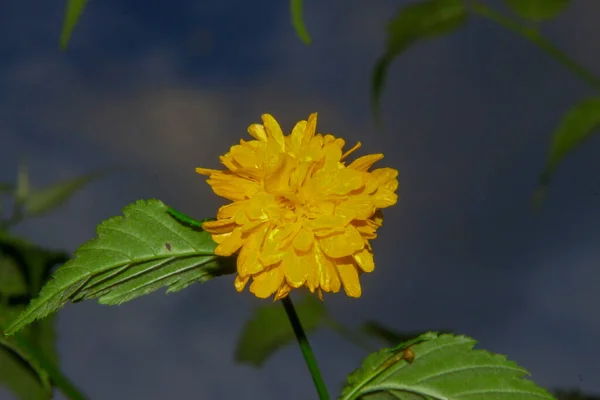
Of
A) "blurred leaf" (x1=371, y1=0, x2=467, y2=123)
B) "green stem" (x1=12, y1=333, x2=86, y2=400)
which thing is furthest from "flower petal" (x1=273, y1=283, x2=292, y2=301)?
"blurred leaf" (x1=371, y1=0, x2=467, y2=123)

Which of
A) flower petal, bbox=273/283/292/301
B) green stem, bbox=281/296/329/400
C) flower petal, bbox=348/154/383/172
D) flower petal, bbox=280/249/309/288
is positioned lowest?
green stem, bbox=281/296/329/400

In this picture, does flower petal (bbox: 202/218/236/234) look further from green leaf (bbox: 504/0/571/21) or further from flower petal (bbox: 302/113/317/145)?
green leaf (bbox: 504/0/571/21)

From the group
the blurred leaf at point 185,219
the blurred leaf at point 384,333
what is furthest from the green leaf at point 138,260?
the blurred leaf at point 384,333

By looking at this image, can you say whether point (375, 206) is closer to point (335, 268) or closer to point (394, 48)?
point (335, 268)

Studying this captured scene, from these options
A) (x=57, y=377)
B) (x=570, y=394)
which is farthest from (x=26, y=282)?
(x=570, y=394)

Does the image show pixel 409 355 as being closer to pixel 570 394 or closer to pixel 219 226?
pixel 219 226

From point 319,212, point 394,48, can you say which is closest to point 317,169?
point 319,212
